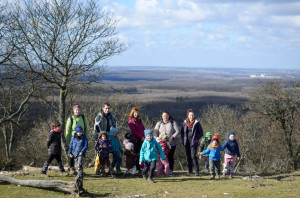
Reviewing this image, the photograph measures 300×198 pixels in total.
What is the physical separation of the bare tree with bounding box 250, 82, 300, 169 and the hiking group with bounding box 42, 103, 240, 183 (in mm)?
14339

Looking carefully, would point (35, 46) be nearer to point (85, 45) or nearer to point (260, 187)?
point (85, 45)

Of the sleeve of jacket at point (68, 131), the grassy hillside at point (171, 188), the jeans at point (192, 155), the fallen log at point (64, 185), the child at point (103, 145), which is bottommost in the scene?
the grassy hillside at point (171, 188)

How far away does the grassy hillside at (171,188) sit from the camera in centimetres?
895

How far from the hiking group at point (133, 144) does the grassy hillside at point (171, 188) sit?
0.49 m

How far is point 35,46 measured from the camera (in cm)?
1369

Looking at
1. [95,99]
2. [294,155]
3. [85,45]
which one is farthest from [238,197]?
[95,99]

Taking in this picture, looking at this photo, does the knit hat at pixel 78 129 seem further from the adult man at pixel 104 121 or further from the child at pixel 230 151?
the child at pixel 230 151

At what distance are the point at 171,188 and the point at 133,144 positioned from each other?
7.50 ft

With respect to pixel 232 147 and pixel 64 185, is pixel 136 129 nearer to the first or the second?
pixel 64 185

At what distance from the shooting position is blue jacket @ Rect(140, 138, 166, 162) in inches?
411

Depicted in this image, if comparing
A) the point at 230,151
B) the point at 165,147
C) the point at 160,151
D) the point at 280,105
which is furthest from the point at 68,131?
the point at 280,105

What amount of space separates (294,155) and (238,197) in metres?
18.1

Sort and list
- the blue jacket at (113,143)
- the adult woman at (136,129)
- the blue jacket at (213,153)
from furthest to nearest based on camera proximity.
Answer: the adult woman at (136,129)
the blue jacket at (213,153)
the blue jacket at (113,143)

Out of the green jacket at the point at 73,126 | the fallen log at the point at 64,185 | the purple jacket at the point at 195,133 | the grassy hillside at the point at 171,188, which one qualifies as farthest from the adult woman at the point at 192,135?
the fallen log at the point at 64,185
